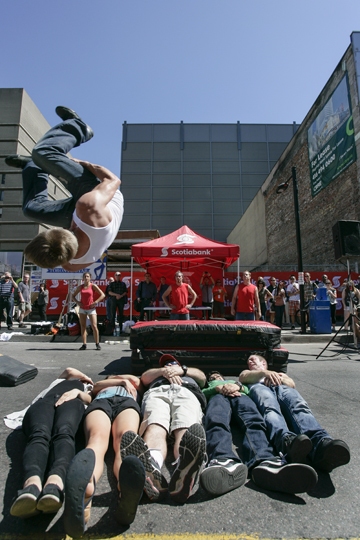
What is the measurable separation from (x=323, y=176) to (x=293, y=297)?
7.80m

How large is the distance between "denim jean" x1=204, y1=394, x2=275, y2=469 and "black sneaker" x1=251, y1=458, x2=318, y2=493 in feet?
0.43

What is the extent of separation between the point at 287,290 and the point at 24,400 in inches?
438

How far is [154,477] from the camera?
6.95 feet

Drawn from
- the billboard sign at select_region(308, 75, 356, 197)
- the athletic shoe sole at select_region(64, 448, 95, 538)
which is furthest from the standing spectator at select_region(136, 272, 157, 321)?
the billboard sign at select_region(308, 75, 356, 197)

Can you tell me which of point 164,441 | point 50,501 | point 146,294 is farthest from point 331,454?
point 146,294

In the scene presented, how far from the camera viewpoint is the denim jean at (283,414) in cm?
255

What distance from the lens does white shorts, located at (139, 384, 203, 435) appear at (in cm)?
273

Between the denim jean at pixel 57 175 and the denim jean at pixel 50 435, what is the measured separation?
6.01ft

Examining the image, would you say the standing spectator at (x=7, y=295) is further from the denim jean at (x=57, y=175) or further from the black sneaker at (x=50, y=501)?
Answer: the black sneaker at (x=50, y=501)

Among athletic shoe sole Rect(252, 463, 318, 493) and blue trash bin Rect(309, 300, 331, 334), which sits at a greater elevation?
blue trash bin Rect(309, 300, 331, 334)

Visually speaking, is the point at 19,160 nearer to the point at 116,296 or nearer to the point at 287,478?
the point at 287,478

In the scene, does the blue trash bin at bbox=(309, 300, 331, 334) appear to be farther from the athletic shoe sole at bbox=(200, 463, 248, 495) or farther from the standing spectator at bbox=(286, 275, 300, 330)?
the athletic shoe sole at bbox=(200, 463, 248, 495)

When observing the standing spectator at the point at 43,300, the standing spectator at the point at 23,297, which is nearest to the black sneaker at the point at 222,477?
the standing spectator at the point at 43,300

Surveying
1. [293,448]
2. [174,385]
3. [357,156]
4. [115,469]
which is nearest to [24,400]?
[174,385]
